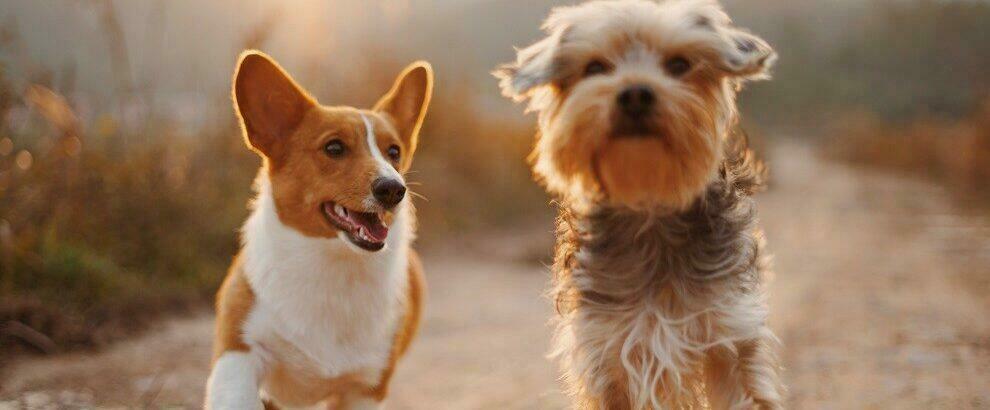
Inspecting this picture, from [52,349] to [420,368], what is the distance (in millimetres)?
2613

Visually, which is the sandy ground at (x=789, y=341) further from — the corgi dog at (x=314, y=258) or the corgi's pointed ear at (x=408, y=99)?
the corgi's pointed ear at (x=408, y=99)

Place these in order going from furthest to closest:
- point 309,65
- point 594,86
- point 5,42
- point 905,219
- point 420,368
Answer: point 905,219 < point 309,65 < point 5,42 < point 420,368 < point 594,86

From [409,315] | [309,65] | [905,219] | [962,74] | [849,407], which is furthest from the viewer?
[962,74]

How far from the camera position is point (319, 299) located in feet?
Answer: 14.5

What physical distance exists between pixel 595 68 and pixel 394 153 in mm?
1401

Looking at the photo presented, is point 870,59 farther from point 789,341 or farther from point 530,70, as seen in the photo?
point 530,70

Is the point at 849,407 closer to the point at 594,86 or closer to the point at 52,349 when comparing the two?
the point at 594,86

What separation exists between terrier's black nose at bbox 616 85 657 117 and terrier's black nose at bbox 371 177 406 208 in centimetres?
121

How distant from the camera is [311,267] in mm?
4461

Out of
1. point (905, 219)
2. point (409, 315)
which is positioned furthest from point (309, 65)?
point (905, 219)

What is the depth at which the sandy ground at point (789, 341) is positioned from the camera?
5.98 metres

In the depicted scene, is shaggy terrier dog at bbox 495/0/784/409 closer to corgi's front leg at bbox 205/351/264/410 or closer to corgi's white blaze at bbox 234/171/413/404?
corgi's white blaze at bbox 234/171/413/404

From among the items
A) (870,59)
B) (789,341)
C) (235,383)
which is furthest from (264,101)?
(870,59)

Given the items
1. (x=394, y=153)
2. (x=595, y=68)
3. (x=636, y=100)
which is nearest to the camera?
(x=636, y=100)
